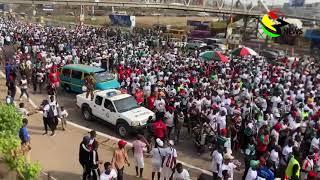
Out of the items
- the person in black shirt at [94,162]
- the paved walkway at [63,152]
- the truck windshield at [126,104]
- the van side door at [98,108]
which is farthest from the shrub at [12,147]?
the van side door at [98,108]

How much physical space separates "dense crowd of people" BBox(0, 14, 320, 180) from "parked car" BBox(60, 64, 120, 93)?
66 centimetres

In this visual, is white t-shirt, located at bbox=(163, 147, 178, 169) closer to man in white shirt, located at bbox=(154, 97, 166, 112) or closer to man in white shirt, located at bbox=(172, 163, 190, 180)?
man in white shirt, located at bbox=(172, 163, 190, 180)

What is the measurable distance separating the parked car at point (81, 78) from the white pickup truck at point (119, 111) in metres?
3.00

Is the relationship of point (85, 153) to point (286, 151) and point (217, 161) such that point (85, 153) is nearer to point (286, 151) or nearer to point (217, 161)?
point (217, 161)

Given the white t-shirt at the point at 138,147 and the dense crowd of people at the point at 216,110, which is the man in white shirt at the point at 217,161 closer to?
the dense crowd of people at the point at 216,110

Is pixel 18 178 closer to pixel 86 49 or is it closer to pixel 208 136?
pixel 208 136

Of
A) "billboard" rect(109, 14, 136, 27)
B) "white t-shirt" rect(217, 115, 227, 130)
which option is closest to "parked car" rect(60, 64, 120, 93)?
"white t-shirt" rect(217, 115, 227, 130)

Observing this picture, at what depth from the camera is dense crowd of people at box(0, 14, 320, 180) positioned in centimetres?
1084

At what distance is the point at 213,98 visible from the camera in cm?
1568

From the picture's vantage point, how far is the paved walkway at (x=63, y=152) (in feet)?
40.5

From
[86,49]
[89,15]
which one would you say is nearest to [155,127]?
[86,49]

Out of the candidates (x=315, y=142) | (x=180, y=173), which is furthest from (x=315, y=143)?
(x=180, y=173)

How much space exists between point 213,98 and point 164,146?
5.16 m

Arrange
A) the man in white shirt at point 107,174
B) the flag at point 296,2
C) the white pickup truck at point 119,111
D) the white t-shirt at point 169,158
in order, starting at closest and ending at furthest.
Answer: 1. the man in white shirt at point 107,174
2. the white t-shirt at point 169,158
3. the white pickup truck at point 119,111
4. the flag at point 296,2
